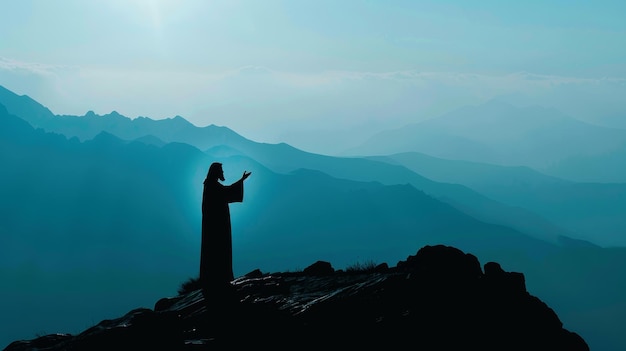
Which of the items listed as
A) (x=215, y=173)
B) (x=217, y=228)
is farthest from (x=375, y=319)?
(x=215, y=173)

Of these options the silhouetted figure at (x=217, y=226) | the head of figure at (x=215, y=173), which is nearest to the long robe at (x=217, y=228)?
the silhouetted figure at (x=217, y=226)

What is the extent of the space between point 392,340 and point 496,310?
119 inches

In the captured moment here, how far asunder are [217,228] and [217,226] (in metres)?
0.06

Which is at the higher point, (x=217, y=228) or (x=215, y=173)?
(x=215, y=173)

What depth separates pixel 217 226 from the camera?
1883 centimetres

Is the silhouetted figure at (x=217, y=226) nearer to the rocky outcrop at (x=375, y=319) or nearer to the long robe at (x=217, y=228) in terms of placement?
the long robe at (x=217, y=228)

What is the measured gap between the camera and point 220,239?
18.8 metres

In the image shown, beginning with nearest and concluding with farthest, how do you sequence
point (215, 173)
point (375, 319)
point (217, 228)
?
point (375, 319) → point (215, 173) → point (217, 228)

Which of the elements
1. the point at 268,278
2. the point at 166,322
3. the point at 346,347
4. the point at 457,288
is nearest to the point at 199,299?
the point at 268,278

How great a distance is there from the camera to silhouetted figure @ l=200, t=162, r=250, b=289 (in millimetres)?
18484

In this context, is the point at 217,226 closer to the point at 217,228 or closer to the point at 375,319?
the point at 217,228

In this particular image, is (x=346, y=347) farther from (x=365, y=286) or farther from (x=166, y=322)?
(x=166, y=322)

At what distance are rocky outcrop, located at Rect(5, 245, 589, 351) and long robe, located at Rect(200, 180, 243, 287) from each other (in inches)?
26.1

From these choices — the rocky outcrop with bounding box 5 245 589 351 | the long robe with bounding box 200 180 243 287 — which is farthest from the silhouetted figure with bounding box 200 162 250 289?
the rocky outcrop with bounding box 5 245 589 351
